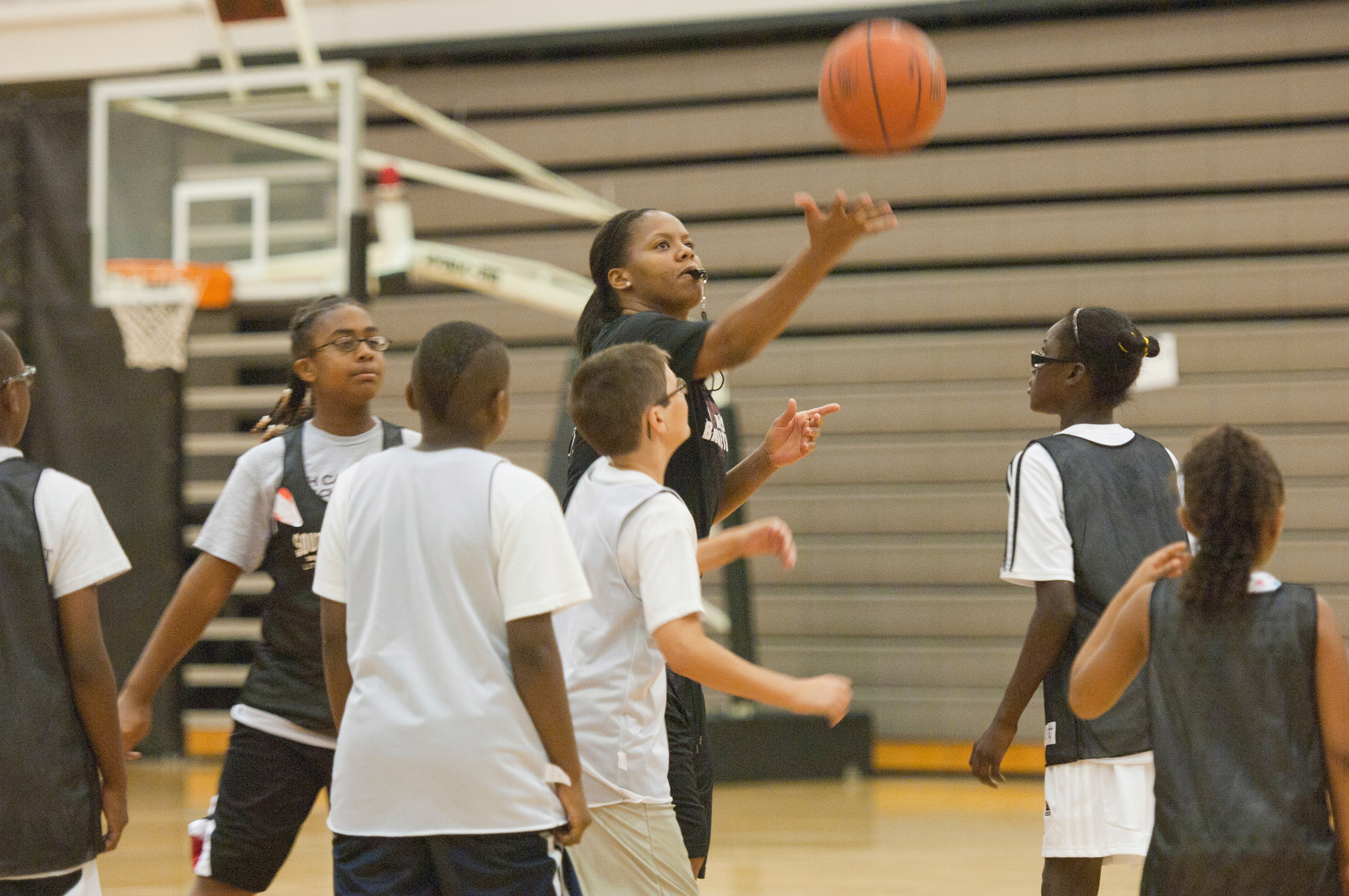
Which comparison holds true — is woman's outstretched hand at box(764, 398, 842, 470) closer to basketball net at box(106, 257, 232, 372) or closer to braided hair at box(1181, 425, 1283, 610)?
braided hair at box(1181, 425, 1283, 610)

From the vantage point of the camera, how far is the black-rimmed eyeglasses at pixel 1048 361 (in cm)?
282

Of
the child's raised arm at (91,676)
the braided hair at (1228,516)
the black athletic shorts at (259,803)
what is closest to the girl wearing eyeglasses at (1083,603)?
the braided hair at (1228,516)

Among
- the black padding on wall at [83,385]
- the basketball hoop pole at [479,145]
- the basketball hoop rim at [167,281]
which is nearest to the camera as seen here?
the basketball hoop pole at [479,145]

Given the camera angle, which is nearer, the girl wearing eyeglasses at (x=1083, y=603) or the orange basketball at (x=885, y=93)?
the girl wearing eyeglasses at (x=1083, y=603)

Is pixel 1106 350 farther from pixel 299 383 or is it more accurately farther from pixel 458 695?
pixel 299 383

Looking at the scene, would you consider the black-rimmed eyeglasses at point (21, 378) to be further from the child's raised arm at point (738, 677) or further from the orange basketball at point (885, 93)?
the orange basketball at point (885, 93)

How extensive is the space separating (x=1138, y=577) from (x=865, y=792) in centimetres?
496

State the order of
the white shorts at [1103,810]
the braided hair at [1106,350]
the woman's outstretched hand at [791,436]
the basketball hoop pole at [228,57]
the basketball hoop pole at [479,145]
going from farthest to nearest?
the basketball hoop pole at [479,145]
the basketball hoop pole at [228,57]
the woman's outstretched hand at [791,436]
the braided hair at [1106,350]
the white shorts at [1103,810]

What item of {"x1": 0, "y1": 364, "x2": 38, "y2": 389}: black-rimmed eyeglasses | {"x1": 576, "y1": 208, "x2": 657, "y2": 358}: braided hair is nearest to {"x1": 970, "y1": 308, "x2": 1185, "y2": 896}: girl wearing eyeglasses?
{"x1": 576, "y1": 208, "x2": 657, "y2": 358}: braided hair

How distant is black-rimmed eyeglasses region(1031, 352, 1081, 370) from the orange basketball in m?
0.68

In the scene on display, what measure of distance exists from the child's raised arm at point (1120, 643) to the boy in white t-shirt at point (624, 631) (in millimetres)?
486

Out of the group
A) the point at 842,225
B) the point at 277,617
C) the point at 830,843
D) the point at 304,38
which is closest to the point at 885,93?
the point at 842,225

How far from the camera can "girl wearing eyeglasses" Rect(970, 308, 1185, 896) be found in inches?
102

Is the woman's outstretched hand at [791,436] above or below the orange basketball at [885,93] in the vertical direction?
below
